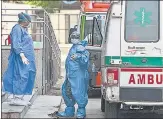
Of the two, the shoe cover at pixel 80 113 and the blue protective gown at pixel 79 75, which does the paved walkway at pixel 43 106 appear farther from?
the blue protective gown at pixel 79 75

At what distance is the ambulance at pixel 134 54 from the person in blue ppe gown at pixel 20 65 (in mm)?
1717

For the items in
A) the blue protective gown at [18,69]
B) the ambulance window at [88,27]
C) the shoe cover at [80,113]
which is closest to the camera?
the shoe cover at [80,113]

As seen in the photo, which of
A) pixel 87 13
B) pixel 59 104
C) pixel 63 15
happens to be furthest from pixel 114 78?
pixel 63 15

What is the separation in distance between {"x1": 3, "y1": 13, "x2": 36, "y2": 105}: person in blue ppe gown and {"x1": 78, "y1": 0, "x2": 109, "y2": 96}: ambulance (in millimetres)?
1922

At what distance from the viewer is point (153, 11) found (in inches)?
323

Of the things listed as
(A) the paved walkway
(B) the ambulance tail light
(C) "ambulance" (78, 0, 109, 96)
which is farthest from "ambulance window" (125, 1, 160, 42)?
(C) "ambulance" (78, 0, 109, 96)

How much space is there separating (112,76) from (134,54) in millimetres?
524

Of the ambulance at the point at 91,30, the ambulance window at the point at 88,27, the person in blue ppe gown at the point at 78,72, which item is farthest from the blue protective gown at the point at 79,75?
the ambulance window at the point at 88,27

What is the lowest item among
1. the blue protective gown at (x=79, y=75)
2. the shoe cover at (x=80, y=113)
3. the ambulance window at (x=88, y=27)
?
the shoe cover at (x=80, y=113)

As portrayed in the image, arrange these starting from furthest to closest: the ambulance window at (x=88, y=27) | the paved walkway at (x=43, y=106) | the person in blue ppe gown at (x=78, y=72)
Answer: the ambulance window at (x=88, y=27) → the paved walkway at (x=43, y=106) → the person in blue ppe gown at (x=78, y=72)

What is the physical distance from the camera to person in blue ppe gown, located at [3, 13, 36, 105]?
9055 mm

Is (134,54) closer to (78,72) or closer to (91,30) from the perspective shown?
(78,72)

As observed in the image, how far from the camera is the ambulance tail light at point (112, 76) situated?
814 cm

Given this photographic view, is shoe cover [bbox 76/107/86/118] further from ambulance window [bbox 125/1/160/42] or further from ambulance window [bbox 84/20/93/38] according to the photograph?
ambulance window [bbox 84/20/93/38]
